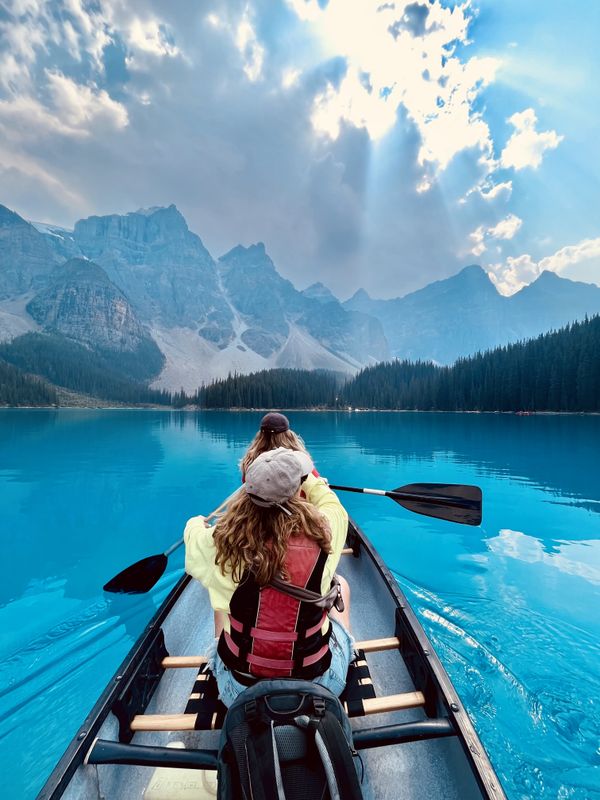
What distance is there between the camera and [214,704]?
11.6ft

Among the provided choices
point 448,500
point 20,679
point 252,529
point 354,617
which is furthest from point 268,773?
point 448,500

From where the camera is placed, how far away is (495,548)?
10859 millimetres

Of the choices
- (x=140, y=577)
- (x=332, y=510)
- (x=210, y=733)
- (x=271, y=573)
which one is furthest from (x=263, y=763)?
(x=140, y=577)

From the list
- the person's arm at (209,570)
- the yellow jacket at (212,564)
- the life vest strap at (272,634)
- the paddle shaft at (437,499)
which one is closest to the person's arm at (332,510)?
the yellow jacket at (212,564)

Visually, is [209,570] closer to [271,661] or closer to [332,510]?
[271,661]

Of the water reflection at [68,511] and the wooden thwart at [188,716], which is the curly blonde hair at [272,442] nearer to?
the wooden thwart at [188,716]

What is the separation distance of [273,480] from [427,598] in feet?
22.1

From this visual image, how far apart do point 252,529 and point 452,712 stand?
237 cm

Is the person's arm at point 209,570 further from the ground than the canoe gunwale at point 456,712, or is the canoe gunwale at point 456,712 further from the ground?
the person's arm at point 209,570

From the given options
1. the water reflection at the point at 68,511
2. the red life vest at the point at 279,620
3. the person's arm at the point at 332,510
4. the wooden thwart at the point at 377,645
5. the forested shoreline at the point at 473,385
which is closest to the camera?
the red life vest at the point at 279,620

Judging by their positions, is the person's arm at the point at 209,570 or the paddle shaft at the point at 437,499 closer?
the person's arm at the point at 209,570

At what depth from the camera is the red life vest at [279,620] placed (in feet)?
8.67

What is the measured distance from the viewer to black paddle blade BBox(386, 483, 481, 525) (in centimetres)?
708

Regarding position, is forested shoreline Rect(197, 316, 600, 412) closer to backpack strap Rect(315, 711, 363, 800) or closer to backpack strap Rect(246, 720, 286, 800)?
backpack strap Rect(315, 711, 363, 800)
